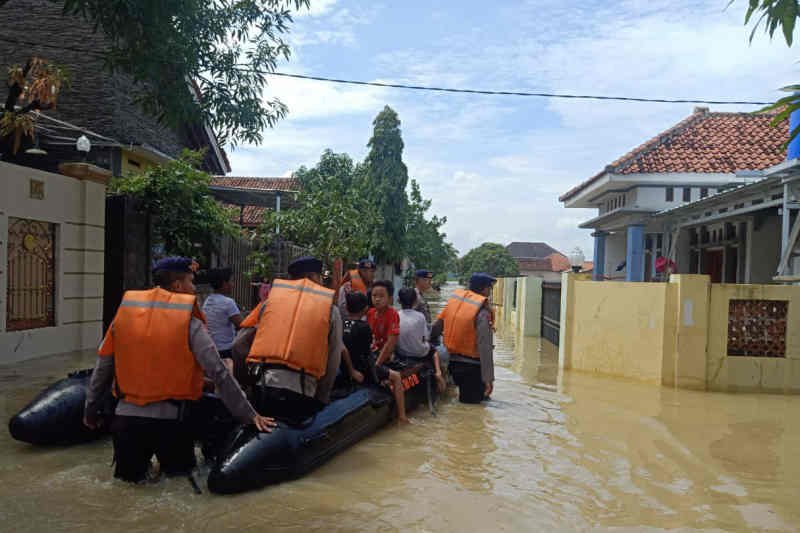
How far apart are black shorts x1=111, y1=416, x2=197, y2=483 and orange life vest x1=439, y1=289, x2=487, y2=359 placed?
3.72 m

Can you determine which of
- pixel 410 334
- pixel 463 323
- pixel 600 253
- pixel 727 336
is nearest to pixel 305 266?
pixel 410 334

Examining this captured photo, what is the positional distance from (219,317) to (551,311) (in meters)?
10.4

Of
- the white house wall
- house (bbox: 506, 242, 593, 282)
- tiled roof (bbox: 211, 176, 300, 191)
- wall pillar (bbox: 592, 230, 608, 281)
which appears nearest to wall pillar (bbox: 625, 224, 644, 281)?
wall pillar (bbox: 592, 230, 608, 281)

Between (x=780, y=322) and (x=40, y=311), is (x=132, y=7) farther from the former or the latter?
(x=780, y=322)

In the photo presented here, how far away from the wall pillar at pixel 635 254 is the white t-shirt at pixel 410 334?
32.4 feet

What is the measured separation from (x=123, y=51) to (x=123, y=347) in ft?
15.8

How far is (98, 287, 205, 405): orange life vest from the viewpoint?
413cm

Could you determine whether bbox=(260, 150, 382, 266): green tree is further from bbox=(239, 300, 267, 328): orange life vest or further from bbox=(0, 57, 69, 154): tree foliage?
bbox=(239, 300, 267, 328): orange life vest

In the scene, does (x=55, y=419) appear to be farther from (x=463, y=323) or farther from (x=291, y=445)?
(x=463, y=323)

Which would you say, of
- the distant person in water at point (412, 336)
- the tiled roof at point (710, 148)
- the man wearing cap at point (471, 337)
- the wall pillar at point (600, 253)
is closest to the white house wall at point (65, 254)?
the distant person in water at point (412, 336)

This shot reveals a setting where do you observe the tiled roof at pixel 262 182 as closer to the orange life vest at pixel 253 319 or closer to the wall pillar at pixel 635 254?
the wall pillar at pixel 635 254

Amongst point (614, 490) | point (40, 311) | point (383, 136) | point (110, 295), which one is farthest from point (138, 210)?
point (383, 136)

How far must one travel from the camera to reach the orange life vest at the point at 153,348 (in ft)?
13.5

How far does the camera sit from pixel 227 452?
447 centimetres
